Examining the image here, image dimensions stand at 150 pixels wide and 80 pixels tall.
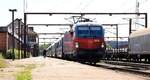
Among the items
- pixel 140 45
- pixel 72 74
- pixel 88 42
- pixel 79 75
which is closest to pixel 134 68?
pixel 88 42

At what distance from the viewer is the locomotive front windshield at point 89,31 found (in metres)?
37.6

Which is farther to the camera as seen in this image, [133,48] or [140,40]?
[133,48]

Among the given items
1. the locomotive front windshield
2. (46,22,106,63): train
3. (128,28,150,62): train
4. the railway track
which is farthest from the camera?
(128,28,150,62): train

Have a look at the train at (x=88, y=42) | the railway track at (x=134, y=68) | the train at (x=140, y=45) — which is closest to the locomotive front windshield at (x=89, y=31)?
the train at (x=88, y=42)

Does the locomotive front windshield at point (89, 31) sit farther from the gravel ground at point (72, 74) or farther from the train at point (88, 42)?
the gravel ground at point (72, 74)

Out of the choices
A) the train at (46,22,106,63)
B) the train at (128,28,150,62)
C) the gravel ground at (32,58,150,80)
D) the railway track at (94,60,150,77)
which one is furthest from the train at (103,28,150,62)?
the gravel ground at (32,58,150,80)

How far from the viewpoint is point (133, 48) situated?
53.7m

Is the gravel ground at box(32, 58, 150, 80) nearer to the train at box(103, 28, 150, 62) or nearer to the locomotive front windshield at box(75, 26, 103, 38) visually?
the locomotive front windshield at box(75, 26, 103, 38)

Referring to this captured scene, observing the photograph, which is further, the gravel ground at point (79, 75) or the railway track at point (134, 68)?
the railway track at point (134, 68)

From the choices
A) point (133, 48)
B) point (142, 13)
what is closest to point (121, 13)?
point (142, 13)

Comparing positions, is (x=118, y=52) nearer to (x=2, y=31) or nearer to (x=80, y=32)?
(x=2, y=31)

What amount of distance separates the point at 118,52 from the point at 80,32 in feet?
93.0

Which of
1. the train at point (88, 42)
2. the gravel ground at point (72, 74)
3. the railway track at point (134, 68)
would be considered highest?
the train at point (88, 42)

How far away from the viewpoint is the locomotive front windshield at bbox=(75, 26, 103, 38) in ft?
123
